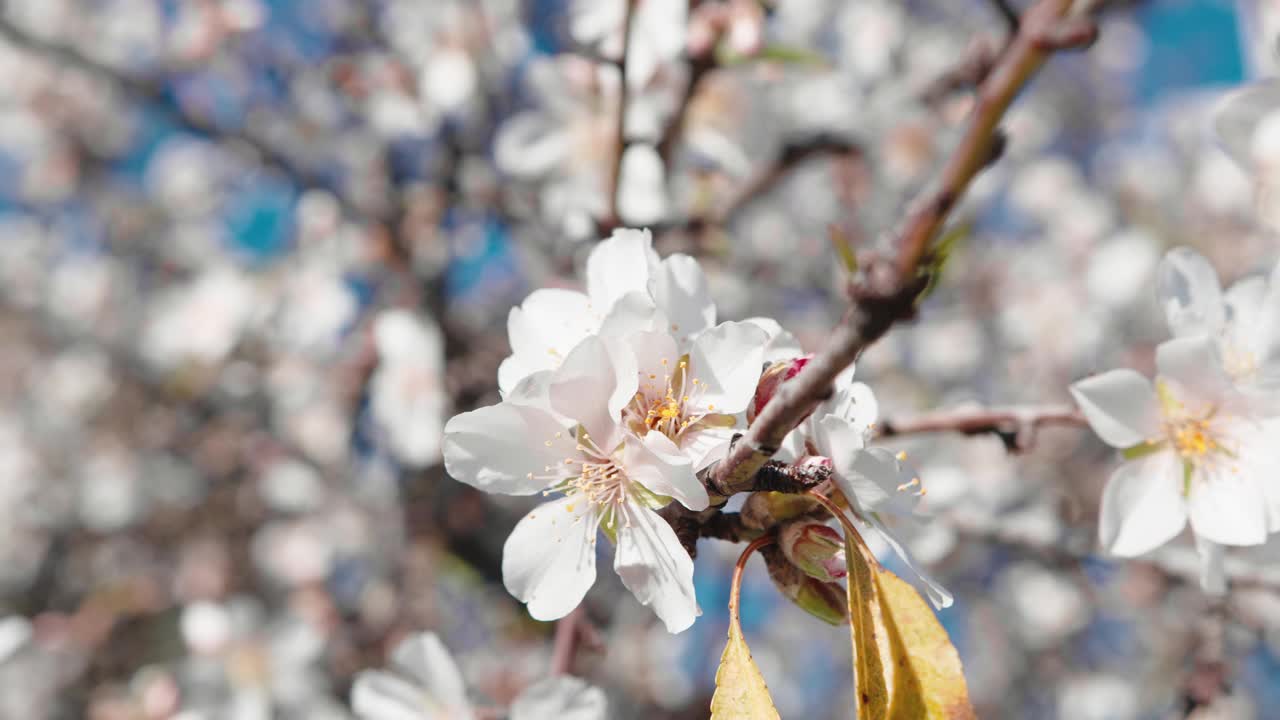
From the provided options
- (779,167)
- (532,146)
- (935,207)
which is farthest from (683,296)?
(532,146)

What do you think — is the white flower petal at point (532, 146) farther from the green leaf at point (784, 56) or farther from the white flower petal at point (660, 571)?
the white flower petal at point (660, 571)

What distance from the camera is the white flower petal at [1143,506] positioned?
102 cm

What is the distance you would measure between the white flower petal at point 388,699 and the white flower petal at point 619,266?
2.12ft

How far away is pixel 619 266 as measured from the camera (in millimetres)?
932

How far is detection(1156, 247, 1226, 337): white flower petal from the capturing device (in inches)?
40.7

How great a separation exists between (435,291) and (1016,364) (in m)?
2.50

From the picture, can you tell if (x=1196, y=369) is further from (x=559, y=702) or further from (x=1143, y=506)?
(x=559, y=702)

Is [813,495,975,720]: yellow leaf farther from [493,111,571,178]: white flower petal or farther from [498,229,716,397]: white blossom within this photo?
[493,111,571,178]: white flower petal

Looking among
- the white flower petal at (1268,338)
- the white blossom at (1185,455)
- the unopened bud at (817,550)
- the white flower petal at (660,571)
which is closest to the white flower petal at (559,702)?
the white flower petal at (660,571)

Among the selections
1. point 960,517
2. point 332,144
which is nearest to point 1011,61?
point 960,517

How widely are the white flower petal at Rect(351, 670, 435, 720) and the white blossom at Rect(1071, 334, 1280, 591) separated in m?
0.90

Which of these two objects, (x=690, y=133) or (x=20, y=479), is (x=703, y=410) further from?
(x=20, y=479)

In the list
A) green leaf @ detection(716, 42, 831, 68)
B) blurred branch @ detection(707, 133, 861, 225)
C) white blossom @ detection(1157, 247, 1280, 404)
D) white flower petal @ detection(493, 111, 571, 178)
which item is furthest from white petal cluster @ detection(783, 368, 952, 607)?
white flower petal @ detection(493, 111, 571, 178)

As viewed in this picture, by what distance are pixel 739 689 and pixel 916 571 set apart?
0.65 feet
